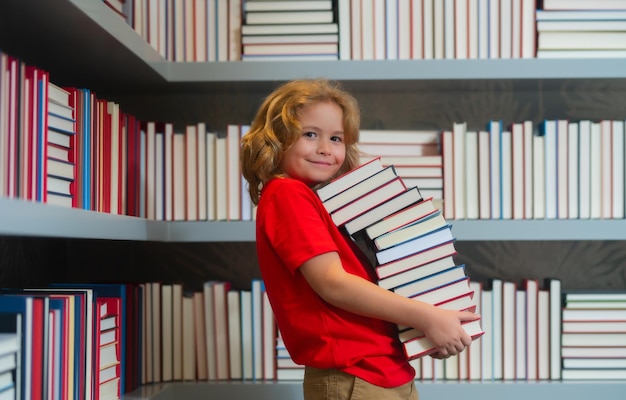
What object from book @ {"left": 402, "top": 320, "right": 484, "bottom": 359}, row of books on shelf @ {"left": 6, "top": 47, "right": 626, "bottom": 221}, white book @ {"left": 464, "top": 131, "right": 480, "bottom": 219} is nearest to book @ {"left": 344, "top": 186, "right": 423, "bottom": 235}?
book @ {"left": 402, "top": 320, "right": 484, "bottom": 359}

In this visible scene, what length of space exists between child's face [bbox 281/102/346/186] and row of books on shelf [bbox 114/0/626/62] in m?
0.47

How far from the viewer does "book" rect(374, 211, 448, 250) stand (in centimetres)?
132

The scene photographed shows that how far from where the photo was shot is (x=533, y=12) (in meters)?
1.83

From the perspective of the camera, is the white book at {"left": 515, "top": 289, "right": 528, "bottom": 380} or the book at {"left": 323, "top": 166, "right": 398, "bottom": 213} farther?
the white book at {"left": 515, "top": 289, "right": 528, "bottom": 380}

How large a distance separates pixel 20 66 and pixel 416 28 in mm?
1056

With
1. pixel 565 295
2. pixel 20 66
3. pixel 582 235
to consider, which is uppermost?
pixel 20 66

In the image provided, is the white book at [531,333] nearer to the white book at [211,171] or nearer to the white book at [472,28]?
the white book at [472,28]

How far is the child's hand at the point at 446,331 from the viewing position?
1.26 m

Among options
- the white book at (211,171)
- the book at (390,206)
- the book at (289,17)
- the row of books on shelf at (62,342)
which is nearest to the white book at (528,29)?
the book at (289,17)

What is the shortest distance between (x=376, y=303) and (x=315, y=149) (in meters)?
0.32

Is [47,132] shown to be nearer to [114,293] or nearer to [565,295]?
[114,293]

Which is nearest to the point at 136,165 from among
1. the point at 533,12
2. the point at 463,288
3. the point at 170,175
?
the point at 170,175

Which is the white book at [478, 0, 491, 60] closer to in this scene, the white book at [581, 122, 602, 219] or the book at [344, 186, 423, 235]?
the white book at [581, 122, 602, 219]

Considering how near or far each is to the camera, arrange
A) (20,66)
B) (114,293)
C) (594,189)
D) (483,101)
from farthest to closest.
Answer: (483,101), (594,189), (114,293), (20,66)
